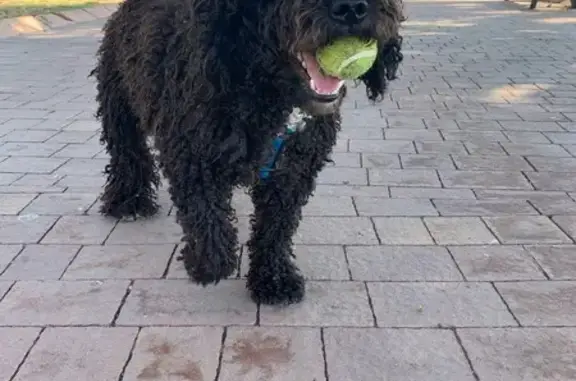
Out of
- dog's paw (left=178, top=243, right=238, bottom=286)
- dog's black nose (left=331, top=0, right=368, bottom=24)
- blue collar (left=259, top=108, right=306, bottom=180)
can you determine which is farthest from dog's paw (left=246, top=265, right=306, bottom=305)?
dog's black nose (left=331, top=0, right=368, bottom=24)

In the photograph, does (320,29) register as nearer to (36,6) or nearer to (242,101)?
(242,101)

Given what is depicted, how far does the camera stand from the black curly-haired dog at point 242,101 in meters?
2.88

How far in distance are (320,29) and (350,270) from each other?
5.66ft

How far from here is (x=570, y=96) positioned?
845 cm

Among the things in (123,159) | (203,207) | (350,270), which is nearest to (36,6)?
(123,159)

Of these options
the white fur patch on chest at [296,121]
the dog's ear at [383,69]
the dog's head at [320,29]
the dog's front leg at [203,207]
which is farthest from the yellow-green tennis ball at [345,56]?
the dog's front leg at [203,207]

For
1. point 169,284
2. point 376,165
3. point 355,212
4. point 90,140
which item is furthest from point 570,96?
point 169,284

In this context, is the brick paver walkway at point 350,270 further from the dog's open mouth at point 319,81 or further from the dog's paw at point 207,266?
the dog's open mouth at point 319,81

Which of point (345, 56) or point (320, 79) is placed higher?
point (345, 56)

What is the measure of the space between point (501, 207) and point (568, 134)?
2.27 m

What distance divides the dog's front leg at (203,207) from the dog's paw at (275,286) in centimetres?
A: 27

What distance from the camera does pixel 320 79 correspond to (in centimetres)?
295

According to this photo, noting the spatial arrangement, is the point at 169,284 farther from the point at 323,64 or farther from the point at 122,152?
the point at 323,64

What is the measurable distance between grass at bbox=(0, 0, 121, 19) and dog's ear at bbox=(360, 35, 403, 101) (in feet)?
43.4
